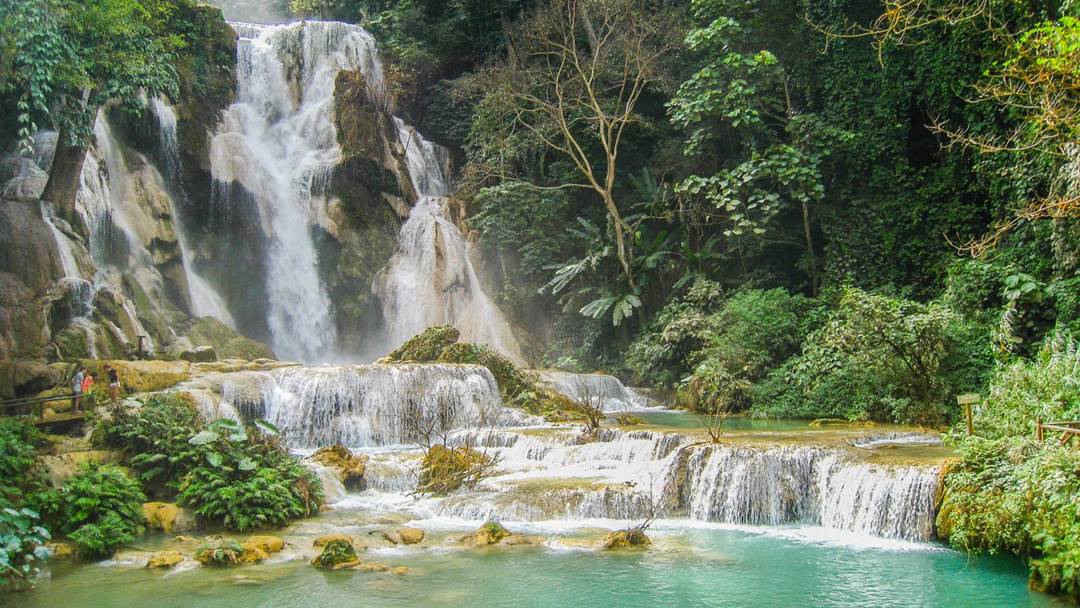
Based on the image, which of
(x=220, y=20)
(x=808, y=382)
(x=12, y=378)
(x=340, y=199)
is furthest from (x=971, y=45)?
(x=220, y=20)

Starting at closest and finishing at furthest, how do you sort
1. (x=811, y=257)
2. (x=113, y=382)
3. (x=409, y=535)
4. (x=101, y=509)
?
(x=409, y=535) < (x=101, y=509) < (x=113, y=382) < (x=811, y=257)

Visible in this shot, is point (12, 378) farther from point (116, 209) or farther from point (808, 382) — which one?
point (808, 382)

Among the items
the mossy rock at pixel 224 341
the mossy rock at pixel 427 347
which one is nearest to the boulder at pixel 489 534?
the mossy rock at pixel 427 347

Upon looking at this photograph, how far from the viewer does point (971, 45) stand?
15.9 metres

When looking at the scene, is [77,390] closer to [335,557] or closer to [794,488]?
[335,557]

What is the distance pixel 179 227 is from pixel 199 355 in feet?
19.8

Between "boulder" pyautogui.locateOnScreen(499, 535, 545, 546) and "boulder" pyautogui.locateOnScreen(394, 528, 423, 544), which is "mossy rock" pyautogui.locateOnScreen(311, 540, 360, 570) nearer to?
"boulder" pyautogui.locateOnScreen(394, 528, 423, 544)

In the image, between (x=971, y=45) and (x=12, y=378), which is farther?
(x=971, y=45)

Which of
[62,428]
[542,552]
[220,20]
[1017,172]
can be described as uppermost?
[220,20]

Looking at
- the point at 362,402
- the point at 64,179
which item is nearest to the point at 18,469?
the point at 362,402

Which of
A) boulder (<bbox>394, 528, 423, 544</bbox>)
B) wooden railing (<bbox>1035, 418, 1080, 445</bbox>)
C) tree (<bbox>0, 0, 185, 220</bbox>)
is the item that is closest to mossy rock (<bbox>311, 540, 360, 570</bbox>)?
boulder (<bbox>394, 528, 423, 544</bbox>)

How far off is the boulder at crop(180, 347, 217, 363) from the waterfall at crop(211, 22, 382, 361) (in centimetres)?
460

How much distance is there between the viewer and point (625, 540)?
8.92 metres

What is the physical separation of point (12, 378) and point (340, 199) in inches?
452
